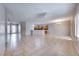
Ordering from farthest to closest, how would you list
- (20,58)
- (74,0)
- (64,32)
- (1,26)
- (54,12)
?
1. (64,32)
2. (54,12)
3. (1,26)
4. (20,58)
5. (74,0)

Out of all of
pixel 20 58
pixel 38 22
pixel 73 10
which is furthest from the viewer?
pixel 38 22

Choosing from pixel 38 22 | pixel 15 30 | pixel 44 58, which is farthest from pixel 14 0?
pixel 15 30

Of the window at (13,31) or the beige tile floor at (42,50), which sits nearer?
the beige tile floor at (42,50)

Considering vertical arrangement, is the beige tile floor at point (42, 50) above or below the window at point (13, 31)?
below

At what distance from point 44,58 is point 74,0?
38.3 inches

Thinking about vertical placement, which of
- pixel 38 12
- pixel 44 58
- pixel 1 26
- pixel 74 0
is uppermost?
pixel 38 12

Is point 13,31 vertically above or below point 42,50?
above

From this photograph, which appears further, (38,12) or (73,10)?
(38,12)

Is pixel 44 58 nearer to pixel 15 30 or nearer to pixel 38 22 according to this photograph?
pixel 38 22

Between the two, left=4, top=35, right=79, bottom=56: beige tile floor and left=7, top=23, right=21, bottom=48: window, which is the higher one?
left=7, top=23, right=21, bottom=48: window

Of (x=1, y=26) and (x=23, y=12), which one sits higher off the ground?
(x=23, y=12)

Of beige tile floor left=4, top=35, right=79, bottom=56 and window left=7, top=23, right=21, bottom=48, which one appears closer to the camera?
beige tile floor left=4, top=35, right=79, bottom=56

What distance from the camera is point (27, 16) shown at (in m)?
6.34

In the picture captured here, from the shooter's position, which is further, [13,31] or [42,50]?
[13,31]
